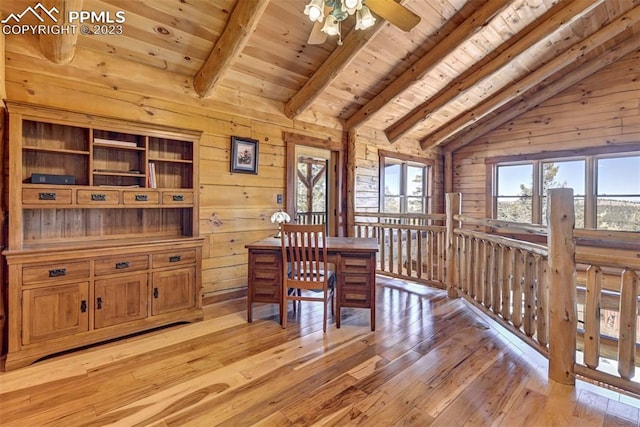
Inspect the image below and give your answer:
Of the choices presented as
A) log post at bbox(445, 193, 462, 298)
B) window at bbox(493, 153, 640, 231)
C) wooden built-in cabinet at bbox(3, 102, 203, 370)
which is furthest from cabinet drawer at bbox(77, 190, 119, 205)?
window at bbox(493, 153, 640, 231)

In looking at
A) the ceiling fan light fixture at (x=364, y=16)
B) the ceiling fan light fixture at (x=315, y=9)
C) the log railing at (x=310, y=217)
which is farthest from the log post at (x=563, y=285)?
the log railing at (x=310, y=217)

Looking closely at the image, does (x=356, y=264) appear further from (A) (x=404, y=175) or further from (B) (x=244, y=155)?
(A) (x=404, y=175)

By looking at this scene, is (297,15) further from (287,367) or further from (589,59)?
(589,59)

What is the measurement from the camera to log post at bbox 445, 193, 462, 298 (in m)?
3.79

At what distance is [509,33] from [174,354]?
505 centimetres

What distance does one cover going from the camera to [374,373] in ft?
7.17

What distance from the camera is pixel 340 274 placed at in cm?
295

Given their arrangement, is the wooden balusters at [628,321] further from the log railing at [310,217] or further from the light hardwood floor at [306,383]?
the log railing at [310,217]

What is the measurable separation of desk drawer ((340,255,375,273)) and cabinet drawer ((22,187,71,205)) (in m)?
2.39

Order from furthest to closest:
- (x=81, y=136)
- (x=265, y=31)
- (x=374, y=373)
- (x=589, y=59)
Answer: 1. (x=589, y=59)
2. (x=265, y=31)
3. (x=81, y=136)
4. (x=374, y=373)

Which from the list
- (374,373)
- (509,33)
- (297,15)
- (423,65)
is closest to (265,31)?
(297,15)

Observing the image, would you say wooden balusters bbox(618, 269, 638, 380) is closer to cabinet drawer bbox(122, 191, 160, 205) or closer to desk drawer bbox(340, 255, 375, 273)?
desk drawer bbox(340, 255, 375, 273)

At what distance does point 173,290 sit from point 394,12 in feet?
9.94

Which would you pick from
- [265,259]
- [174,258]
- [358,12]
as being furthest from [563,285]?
[174,258]
